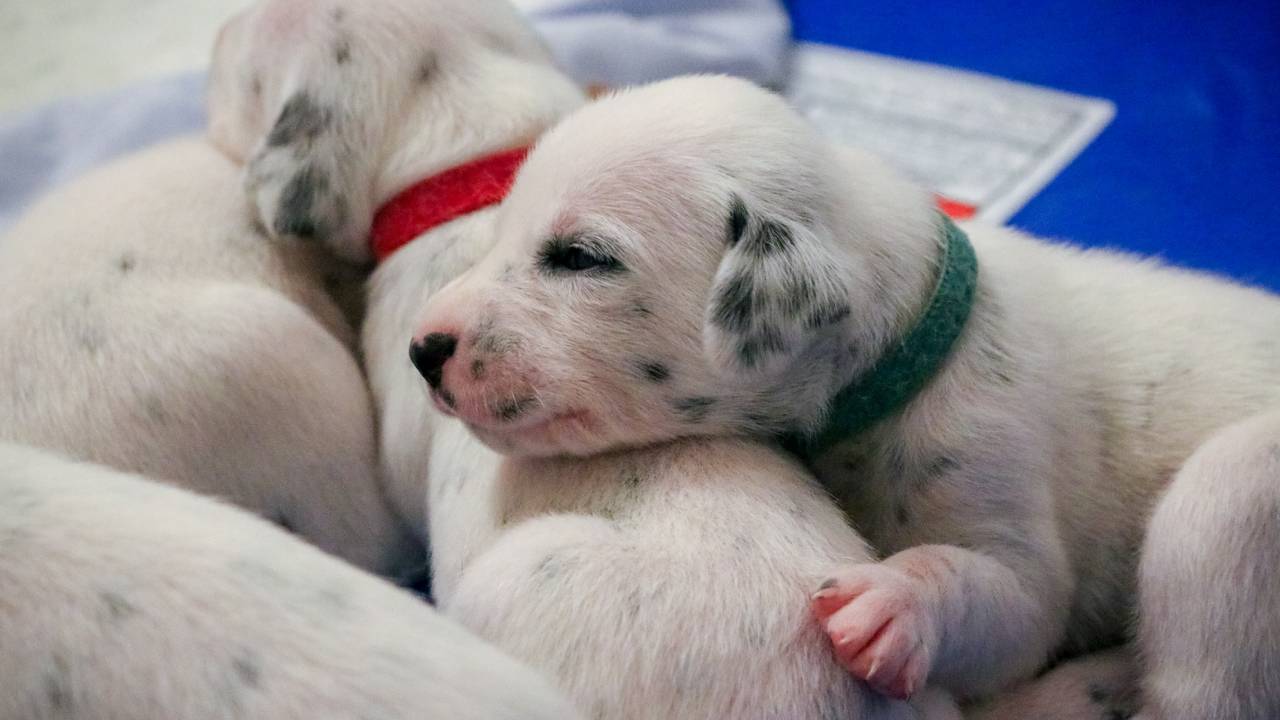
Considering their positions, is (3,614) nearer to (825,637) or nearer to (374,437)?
(825,637)

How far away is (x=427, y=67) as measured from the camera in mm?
2305

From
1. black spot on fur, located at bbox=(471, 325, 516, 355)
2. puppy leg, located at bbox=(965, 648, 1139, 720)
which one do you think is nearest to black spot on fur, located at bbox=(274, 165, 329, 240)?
black spot on fur, located at bbox=(471, 325, 516, 355)

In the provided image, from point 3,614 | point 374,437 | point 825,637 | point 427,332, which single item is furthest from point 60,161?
point 825,637

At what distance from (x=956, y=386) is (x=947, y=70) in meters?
2.27

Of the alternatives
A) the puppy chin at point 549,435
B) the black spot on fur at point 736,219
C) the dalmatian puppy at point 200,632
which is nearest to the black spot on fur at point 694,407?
the puppy chin at point 549,435

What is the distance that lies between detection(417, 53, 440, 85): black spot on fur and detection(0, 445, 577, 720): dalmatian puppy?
1203 mm

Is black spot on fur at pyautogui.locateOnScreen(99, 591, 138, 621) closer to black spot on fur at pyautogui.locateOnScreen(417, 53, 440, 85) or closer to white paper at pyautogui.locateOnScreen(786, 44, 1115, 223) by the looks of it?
black spot on fur at pyautogui.locateOnScreen(417, 53, 440, 85)

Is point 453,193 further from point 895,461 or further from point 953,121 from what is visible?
point 953,121

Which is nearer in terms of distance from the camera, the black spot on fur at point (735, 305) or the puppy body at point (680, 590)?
the puppy body at point (680, 590)

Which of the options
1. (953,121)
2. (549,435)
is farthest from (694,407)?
(953,121)

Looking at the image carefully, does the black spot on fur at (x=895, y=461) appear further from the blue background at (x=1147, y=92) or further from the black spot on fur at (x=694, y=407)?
the blue background at (x=1147, y=92)

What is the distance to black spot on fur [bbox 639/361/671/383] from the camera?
1.61m

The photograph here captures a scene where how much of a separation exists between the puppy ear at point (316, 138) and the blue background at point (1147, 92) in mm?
1666

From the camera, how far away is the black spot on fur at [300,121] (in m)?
2.20
